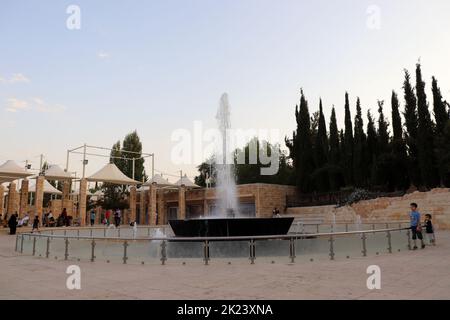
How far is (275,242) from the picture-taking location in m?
10.0

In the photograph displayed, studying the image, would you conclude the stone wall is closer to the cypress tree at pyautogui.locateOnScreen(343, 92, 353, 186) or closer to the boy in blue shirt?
the cypress tree at pyautogui.locateOnScreen(343, 92, 353, 186)

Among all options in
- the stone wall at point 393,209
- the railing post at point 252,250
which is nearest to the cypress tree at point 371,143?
the stone wall at point 393,209

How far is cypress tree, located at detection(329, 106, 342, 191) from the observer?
3572 cm

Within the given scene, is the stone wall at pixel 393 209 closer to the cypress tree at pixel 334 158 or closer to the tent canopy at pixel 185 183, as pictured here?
the cypress tree at pixel 334 158

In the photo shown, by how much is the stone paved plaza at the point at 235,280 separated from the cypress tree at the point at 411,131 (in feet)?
71.8

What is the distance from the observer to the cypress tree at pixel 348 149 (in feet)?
116

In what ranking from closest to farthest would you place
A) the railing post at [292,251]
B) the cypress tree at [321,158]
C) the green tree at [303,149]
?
the railing post at [292,251], the cypress tree at [321,158], the green tree at [303,149]

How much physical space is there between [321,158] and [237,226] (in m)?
27.4

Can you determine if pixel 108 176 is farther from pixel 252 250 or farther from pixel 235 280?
pixel 235 280

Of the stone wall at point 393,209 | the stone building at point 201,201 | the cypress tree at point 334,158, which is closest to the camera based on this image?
the stone wall at point 393,209

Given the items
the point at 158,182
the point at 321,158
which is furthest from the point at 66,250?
the point at 321,158
